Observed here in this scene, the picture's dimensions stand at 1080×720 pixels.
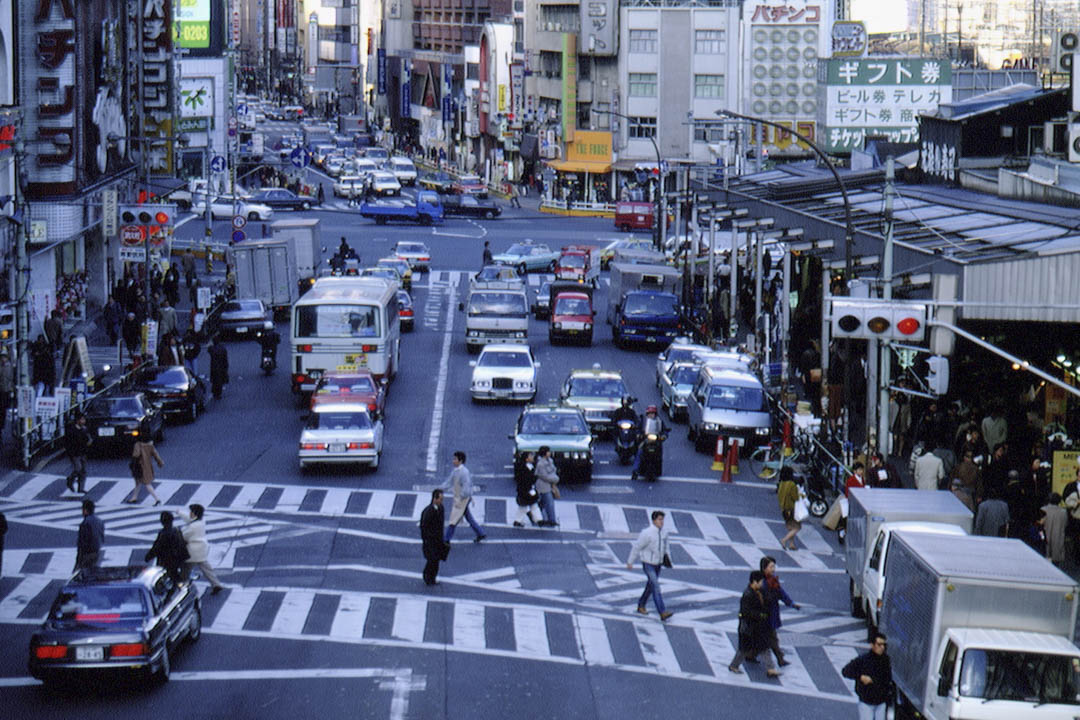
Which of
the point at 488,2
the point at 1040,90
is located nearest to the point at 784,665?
the point at 1040,90

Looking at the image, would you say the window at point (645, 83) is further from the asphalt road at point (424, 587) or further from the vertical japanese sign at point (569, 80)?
the asphalt road at point (424, 587)

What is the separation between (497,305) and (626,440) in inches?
654

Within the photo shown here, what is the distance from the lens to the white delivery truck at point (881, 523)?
23484 millimetres

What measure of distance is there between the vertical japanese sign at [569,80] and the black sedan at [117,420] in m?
87.7

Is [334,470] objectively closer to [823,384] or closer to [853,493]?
[823,384]

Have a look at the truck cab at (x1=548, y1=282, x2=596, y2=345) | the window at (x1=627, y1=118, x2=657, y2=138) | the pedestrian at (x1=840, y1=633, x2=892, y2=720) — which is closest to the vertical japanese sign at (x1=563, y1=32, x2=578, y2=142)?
the window at (x1=627, y1=118, x2=657, y2=138)

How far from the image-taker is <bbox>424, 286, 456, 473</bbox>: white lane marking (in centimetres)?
3872

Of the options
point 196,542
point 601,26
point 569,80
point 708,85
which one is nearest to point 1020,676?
point 196,542

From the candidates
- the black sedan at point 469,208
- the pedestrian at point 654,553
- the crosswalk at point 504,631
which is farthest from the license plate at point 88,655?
the black sedan at point 469,208

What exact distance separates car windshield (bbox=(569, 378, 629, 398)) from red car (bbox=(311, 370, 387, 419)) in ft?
15.6

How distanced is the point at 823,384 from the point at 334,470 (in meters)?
11.7

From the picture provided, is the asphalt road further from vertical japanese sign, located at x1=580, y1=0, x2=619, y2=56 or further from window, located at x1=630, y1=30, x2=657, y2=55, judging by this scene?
vertical japanese sign, located at x1=580, y1=0, x2=619, y2=56

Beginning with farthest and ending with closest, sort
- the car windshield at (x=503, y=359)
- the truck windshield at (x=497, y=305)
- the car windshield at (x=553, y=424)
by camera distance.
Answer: the truck windshield at (x=497, y=305), the car windshield at (x=503, y=359), the car windshield at (x=553, y=424)

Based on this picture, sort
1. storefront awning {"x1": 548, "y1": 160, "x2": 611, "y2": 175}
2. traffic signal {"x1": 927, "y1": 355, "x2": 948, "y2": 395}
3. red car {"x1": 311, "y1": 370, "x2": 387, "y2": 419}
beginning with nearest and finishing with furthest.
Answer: traffic signal {"x1": 927, "y1": 355, "x2": 948, "y2": 395} < red car {"x1": 311, "y1": 370, "x2": 387, "y2": 419} < storefront awning {"x1": 548, "y1": 160, "x2": 611, "y2": 175}
